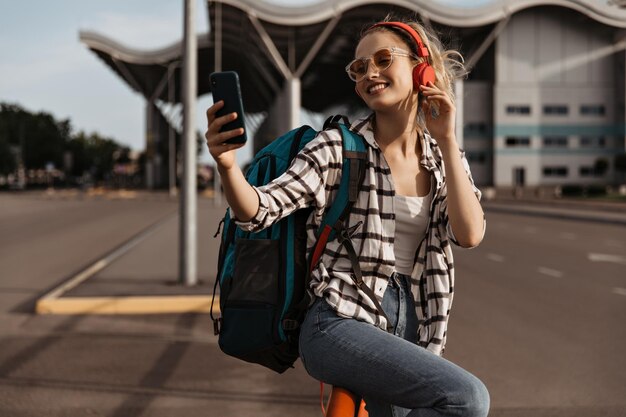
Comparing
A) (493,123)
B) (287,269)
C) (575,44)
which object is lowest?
(287,269)

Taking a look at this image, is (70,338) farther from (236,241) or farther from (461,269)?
(461,269)

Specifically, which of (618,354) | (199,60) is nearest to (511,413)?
(618,354)

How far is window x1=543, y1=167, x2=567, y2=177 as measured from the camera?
2416 inches

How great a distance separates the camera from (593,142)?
61.4 metres

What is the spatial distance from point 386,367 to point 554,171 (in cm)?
6326

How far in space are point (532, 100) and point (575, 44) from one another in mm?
5786

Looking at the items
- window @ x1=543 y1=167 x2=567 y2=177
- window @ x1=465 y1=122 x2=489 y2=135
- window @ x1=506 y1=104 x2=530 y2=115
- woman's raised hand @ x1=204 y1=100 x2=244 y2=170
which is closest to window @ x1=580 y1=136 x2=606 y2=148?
window @ x1=543 y1=167 x2=567 y2=177

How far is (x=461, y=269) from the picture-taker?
11.9 meters

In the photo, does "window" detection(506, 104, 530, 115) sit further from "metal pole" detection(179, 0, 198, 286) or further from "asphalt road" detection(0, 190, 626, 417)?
"metal pole" detection(179, 0, 198, 286)

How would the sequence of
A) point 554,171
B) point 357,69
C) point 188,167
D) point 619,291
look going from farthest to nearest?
1. point 554,171
2. point 619,291
3. point 188,167
4. point 357,69

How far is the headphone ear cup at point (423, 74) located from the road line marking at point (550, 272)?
9251 millimetres

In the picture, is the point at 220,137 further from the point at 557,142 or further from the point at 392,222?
the point at 557,142

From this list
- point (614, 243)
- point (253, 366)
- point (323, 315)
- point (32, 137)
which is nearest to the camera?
point (323, 315)

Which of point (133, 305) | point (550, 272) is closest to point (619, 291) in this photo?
point (550, 272)
